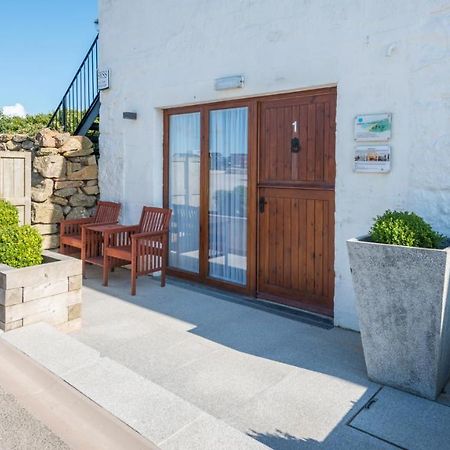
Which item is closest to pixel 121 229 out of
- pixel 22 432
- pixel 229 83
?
pixel 229 83

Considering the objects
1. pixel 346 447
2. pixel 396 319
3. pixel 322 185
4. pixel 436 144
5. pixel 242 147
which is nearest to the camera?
pixel 346 447

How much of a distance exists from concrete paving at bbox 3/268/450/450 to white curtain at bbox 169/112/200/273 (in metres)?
1.22

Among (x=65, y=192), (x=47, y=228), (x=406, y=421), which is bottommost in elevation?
(x=406, y=421)

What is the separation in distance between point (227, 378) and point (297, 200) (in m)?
2.04

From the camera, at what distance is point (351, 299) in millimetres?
4145

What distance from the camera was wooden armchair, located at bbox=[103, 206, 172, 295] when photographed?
17.0ft

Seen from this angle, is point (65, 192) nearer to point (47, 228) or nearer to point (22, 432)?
point (47, 228)

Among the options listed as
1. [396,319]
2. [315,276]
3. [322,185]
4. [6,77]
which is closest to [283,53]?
[322,185]

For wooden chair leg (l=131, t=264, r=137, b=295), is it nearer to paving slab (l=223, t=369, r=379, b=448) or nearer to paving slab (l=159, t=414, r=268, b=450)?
paving slab (l=223, t=369, r=379, b=448)

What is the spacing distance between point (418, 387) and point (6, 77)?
51.4 ft

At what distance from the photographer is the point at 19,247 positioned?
12.5ft

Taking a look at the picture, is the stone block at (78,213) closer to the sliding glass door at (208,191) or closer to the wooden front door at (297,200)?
the sliding glass door at (208,191)

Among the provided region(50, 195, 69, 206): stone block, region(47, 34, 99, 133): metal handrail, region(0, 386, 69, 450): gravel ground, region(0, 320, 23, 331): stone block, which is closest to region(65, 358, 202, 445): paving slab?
region(0, 386, 69, 450): gravel ground

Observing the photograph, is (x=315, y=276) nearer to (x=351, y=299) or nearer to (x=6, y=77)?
(x=351, y=299)
